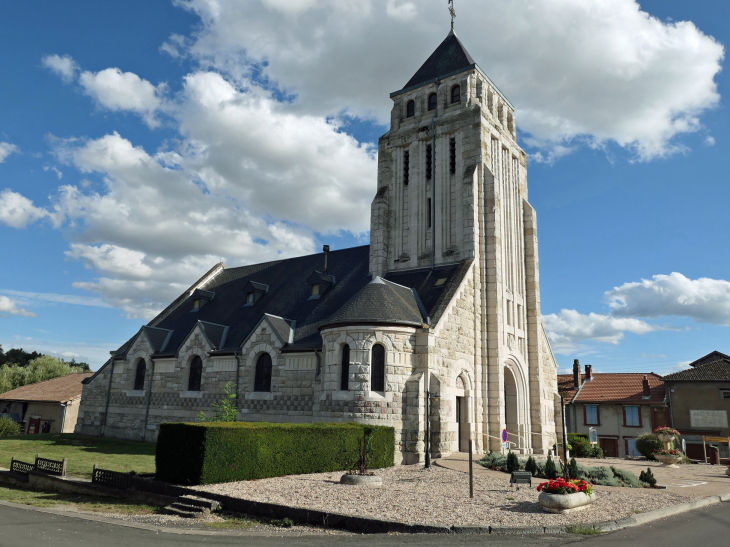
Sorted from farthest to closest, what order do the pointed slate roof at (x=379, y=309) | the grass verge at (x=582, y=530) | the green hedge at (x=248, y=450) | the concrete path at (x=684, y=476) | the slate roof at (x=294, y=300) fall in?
the slate roof at (x=294, y=300), the pointed slate roof at (x=379, y=309), the concrete path at (x=684, y=476), the green hedge at (x=248, y=450), the grass verge at (x=582, y=530)

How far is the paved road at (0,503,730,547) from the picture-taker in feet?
31.5

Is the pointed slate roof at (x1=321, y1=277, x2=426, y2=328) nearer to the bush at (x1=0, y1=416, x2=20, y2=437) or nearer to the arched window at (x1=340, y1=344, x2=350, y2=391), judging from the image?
the arched window at (x1=340, y1=344, x2=350, y2=391)

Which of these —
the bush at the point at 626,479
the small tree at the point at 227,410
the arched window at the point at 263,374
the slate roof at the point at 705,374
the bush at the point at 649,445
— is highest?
the slate roof at the point at 705,374

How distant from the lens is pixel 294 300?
3097 centimetres

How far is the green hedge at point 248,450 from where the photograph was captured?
14.9 meters

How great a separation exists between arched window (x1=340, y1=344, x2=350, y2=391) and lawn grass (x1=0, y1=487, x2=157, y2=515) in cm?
949

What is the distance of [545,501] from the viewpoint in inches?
465

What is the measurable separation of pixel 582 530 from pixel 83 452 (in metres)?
23.0

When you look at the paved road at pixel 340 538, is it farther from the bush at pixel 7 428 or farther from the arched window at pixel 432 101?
the bush at pixel 7 428

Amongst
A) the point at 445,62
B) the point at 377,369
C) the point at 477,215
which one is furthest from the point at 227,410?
the point at 445,62

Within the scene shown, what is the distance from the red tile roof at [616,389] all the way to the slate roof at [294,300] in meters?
23.7

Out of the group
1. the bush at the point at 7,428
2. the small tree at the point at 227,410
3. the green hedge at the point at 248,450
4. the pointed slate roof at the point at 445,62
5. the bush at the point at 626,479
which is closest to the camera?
the green hedge at the point at 248,450

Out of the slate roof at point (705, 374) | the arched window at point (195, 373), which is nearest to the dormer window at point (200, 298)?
the arched window at point (195, 373)

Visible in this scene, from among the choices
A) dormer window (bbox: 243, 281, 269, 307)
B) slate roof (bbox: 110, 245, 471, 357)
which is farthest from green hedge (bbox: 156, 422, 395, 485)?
dormer window (bbox: 243, 281, 269, 307)
